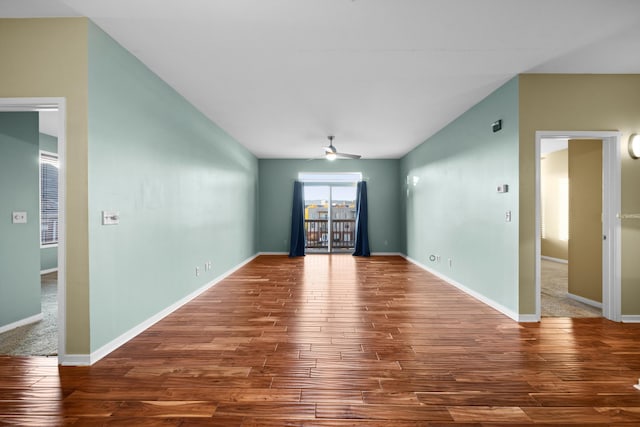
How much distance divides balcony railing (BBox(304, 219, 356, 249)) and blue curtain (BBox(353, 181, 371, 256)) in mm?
566

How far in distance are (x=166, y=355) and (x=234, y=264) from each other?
3.70 meters

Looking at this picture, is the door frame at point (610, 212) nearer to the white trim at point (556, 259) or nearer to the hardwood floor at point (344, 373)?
the hardwood floor at point (344, 373)

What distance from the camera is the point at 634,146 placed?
3242 millimetres

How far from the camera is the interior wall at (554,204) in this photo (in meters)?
7.37

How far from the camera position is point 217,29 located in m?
2.48

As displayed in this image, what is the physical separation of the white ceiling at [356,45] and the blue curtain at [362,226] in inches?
165

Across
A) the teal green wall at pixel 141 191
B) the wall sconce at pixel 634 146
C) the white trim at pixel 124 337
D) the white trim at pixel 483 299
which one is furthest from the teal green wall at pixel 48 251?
the wall sconce at pixel 634 146

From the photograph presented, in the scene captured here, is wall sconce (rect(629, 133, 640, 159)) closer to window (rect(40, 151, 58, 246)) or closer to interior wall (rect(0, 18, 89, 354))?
interior wall (rect(0, 18, 89, 354))

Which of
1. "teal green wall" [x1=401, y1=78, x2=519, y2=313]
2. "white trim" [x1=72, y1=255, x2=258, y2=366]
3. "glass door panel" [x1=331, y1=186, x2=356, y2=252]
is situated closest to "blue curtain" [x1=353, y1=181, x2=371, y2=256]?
"glass door panel" [x1=331, y1=186, x2=356, y2=252]

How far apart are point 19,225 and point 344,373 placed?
370 cm

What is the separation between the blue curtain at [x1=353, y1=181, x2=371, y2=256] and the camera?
8383mm

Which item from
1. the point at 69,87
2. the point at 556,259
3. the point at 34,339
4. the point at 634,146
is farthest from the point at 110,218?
the point at 556,259

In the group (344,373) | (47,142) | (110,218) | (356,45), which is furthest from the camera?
(47,142)

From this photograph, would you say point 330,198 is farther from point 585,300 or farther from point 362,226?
point 585,300
